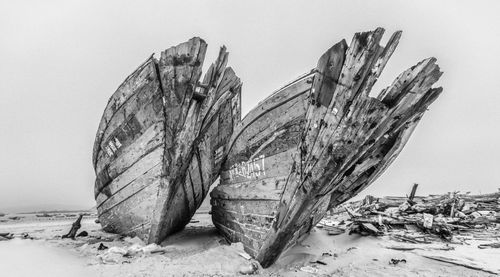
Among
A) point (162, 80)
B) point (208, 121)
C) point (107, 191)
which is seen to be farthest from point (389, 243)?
point (107, 191)

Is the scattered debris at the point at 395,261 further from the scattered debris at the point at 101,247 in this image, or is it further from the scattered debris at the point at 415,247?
the scattered debris at the point at 101,247

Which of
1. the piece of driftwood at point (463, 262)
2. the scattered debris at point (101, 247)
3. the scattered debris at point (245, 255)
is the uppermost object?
the scattered debris at point (101, 247)

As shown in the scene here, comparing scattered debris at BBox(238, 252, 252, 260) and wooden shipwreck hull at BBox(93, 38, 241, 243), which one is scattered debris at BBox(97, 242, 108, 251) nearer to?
wooden shipwreck hull at BBox(93, 38, 241, 243)

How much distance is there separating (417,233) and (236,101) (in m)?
5.56

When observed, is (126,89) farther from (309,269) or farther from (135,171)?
(309,269)

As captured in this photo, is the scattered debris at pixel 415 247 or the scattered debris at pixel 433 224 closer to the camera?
the scattered debris at pixel 415 247

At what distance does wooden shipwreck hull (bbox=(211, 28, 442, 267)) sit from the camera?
135 inches

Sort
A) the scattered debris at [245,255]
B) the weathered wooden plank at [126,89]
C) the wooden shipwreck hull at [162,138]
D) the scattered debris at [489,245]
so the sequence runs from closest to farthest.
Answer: the scattered debris at [245,255], the wooden shipwreck hull at [162,138], the weathered wooden plank at [126,89], the scattered debris at [489,245]

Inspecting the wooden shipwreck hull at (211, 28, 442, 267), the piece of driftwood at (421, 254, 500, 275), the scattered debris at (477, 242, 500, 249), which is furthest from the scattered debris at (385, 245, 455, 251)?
the wooden shipwreck hull at (211, 28, 442, 267)

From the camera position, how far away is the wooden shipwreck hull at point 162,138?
5004mm

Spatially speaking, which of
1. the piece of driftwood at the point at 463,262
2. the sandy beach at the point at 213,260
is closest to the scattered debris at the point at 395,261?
the sandy beach at the point at 213,260

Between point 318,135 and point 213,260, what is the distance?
2481 millimetres

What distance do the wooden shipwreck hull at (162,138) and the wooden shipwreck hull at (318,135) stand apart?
98 centimetres

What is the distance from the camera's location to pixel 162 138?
5.06 m
